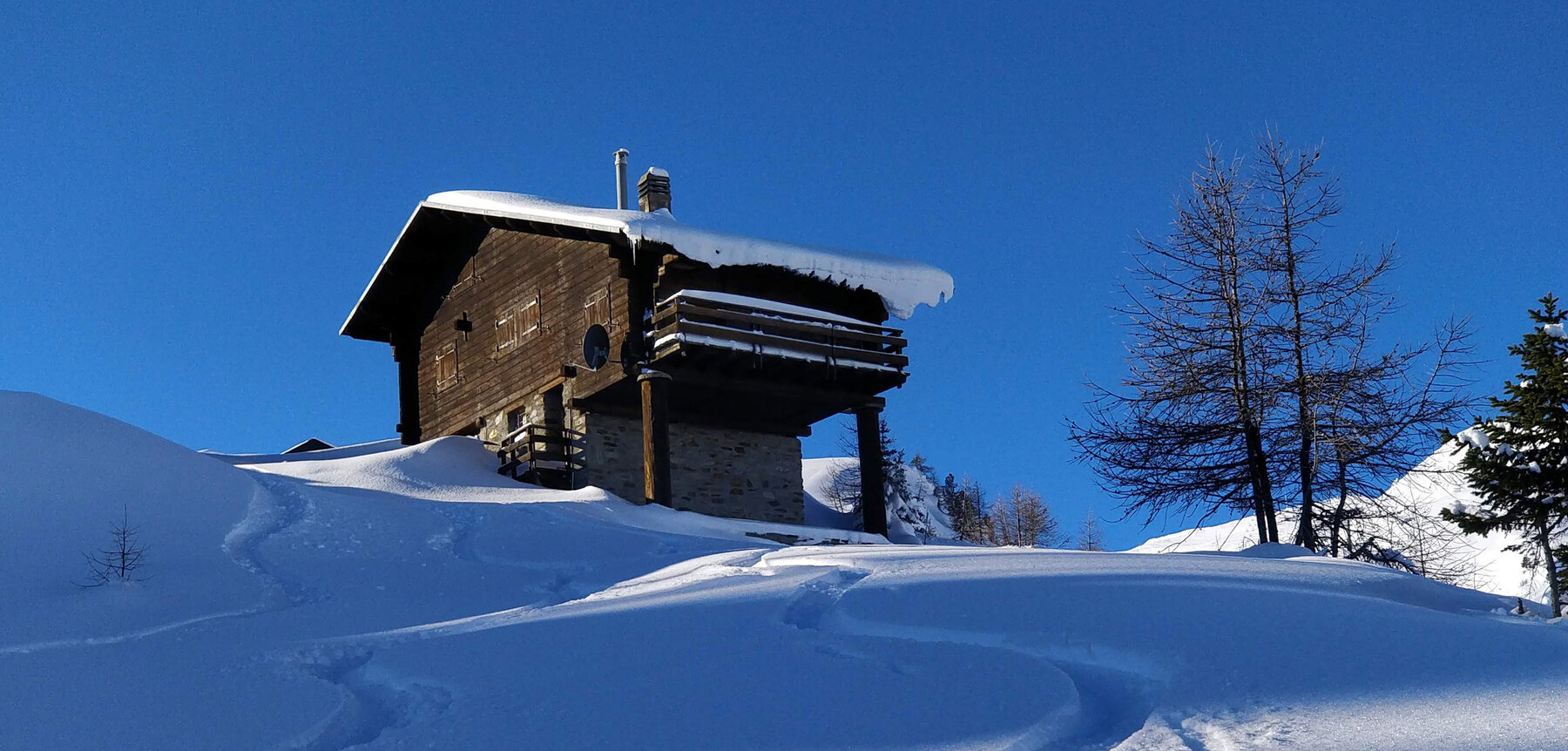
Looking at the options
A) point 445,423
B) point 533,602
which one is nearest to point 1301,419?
point 533,602

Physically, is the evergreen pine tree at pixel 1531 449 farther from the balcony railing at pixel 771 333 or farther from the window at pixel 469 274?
the window at pixel 469 274

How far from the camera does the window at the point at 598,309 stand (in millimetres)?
21516

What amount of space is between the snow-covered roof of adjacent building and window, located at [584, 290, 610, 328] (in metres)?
1.34

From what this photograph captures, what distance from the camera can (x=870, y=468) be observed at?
21.9 meters

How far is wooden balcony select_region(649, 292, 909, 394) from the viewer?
66.1 ft

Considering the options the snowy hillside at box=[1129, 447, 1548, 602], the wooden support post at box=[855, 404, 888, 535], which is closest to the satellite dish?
the wooden support post at box=[855, 404, 888, 535]

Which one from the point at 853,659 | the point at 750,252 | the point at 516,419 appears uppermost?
the point at 750,252

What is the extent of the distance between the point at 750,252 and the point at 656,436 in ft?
10.4

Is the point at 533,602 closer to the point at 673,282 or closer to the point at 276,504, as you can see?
the point at 276,504

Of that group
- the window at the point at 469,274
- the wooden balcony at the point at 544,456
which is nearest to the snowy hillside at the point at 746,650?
the wooden balcony at the point at 544,456

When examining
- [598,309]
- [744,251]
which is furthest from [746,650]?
[598,309]

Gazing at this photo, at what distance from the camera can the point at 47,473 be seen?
13.9 m

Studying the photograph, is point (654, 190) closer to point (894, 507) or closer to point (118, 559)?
point (118, 559)

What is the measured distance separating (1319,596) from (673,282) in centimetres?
1334
